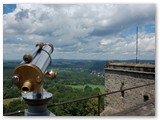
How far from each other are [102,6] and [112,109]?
20.2 feet

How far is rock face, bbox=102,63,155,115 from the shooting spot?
7098 millimetres

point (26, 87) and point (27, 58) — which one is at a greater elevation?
point (27, 58)

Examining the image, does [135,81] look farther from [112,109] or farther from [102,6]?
[102,6]

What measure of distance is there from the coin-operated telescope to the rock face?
586 cm

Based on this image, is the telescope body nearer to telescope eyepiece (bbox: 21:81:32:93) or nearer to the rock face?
telescope eyepiece (bbox: 21:81:32:93)

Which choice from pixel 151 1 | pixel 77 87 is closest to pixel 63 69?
pixel 77 87

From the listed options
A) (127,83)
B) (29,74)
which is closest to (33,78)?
(29,74)

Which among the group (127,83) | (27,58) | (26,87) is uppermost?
(27,58)

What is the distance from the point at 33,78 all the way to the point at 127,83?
7.65 m

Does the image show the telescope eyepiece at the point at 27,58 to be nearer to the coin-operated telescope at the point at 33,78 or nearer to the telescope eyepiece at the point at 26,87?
the coin-operated telescope at the point at 33,78

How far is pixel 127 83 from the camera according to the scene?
8.43 meters

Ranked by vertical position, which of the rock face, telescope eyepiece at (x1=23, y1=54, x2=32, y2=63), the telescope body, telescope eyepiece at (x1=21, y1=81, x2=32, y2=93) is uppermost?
telescope eyepiece at (x1=23, y1=54, x2=32, y2=63)

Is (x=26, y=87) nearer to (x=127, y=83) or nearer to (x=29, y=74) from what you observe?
(x=29, y=74)

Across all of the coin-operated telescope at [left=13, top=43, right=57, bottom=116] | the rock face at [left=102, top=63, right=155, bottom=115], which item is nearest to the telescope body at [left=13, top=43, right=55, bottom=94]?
the coin-operated telescope at [left=13, top=43, right=57, bottom=116]
